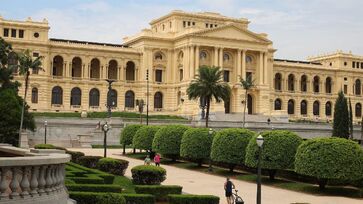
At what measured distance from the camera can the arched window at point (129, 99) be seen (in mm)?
106294

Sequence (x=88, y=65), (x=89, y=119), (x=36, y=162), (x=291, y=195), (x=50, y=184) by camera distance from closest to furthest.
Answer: (x=36, y=162), (x=50, y=184), (x=291, y=195), (x=89, y=119), (x=88, y=65)

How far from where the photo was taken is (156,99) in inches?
4237

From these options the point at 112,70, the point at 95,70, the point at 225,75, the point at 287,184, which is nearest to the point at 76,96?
the point at 95,70

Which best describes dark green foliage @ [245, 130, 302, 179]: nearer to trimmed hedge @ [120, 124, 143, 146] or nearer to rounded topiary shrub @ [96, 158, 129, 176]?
rounded topiary shrub @ [96, 158, 129, 176]

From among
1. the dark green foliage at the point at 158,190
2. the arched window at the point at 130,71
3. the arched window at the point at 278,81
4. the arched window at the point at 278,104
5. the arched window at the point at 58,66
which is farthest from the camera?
the arched window at the point at 278,81

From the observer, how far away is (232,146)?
44469mm

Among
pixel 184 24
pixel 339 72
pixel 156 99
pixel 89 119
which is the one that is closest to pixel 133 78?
pixel 156 99

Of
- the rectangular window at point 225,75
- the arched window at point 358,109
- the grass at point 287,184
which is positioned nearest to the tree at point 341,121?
the grass at point 287,184

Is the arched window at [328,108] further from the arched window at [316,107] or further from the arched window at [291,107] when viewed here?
the arched window at [291,107]

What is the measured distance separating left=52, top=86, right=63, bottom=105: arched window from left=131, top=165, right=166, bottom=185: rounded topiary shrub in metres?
69.4

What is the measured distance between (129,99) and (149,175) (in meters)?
73.8

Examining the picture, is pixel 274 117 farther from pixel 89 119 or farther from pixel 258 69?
pixel 89 119

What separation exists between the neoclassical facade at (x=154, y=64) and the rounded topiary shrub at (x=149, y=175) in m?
64.9

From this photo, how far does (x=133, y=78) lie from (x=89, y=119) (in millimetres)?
30896
